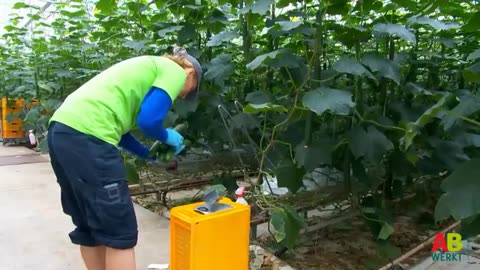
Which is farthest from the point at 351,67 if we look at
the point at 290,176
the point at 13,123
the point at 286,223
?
the point at 13,123

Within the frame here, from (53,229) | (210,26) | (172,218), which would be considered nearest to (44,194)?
(53,229)

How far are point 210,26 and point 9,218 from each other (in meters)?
1.85

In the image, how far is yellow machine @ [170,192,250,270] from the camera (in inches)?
59.7

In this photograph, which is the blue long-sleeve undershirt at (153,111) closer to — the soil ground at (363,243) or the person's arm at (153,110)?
the person's arm at (153,110)

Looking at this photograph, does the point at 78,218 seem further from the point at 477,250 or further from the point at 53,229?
the point at 477,250

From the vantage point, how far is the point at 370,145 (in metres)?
1.97

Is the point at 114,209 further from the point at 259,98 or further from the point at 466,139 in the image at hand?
the point at 466,139

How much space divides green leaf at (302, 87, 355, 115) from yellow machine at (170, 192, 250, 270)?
460 mm

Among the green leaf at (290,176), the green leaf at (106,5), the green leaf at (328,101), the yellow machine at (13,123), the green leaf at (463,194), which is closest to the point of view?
the green leaf at (463,194)

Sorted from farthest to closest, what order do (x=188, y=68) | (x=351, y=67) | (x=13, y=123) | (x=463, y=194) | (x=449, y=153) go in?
(x=13, y=123)
(x=449, y=153)
(x=351, y=67)
(x=188, y=68)
(x=463, y=194)

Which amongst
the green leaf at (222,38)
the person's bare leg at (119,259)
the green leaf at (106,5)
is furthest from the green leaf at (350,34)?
the green leaf at (106,5)

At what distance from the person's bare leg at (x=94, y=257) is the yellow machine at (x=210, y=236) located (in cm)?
37

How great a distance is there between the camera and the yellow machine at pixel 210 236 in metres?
1.52

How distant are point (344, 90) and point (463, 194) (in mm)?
705
